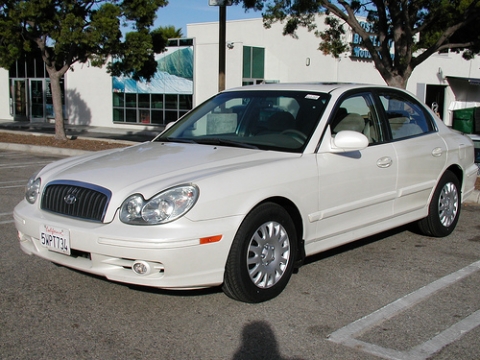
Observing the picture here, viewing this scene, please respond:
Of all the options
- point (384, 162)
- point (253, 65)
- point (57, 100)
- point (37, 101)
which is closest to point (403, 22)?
point (384, 162)

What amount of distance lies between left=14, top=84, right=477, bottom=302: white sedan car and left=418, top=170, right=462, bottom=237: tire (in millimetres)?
22

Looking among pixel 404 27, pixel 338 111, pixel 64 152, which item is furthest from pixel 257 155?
pixel 64 152

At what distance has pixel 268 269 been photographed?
4324mm

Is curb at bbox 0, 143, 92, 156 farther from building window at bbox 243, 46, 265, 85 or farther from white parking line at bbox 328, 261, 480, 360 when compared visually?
building window at bbox 243, 46, 265, 85

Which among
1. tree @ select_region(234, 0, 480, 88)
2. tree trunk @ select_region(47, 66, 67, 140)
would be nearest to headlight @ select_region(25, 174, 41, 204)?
tree @ select_region(234, 0, 480, 88)

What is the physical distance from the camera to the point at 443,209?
625cm

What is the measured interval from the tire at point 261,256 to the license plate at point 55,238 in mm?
1107

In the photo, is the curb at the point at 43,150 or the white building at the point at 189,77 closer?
the curb at the point at 43,150

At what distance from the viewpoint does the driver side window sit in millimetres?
5270

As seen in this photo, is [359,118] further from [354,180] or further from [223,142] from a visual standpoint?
[223,142]

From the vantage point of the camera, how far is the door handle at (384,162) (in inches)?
207

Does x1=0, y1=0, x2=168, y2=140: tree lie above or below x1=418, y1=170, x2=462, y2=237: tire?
above

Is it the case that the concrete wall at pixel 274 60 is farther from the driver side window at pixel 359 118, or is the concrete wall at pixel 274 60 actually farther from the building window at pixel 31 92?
the driver side window at pixel 359 118

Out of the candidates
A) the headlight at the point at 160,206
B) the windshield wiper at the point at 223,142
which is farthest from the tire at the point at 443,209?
the headlight at the point at 160,206
